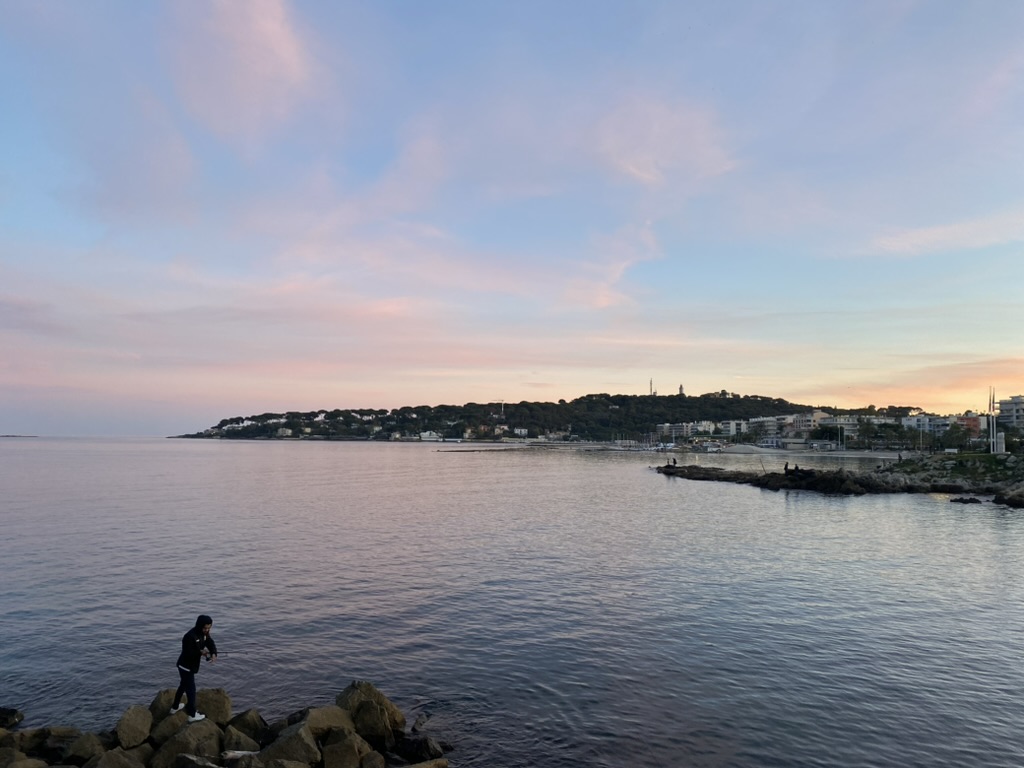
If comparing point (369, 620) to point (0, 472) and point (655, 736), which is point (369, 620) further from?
point (0, 472)

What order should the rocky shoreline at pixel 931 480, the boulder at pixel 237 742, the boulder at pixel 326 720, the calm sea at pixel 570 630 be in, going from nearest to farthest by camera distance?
the boulder at pixel 237 742, the boulder at pixel 326 720, the calm sea at pixel 570 630, the rocky shoreline at pixel 931 480

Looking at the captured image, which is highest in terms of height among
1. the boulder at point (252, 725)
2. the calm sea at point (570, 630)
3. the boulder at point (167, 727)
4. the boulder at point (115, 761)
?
the boulder at point (115, 761)

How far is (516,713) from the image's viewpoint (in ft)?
49.2

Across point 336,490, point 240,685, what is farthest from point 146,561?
point 336,490

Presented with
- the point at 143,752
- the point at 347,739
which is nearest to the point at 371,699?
the point at 347,739

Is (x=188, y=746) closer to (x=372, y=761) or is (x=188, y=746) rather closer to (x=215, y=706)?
(x=215, y=706)

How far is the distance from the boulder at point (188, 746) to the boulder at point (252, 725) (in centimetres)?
108

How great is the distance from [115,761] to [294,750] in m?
2.92

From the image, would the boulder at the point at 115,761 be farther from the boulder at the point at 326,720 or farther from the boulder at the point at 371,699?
the boulder at the point at 371,699

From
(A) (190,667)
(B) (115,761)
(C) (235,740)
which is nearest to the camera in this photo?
(B) (115,761)

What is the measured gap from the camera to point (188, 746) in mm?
11930

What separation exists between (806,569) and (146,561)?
31.5 m

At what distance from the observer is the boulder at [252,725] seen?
13281 millimetres

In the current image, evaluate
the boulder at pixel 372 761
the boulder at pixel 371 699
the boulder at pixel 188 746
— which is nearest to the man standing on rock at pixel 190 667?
the boulder at pixel 188 746
